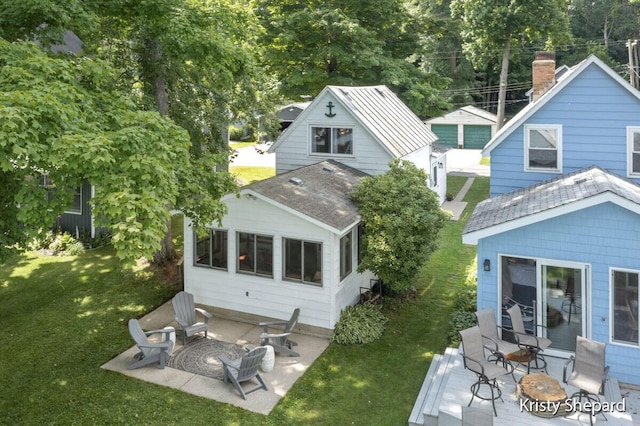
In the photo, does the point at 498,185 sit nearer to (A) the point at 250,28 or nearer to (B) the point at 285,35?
(A) the point at 250,28

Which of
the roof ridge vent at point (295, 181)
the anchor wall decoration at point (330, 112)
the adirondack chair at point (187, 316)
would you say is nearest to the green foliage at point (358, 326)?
the adirondack chair at point (187, 316)

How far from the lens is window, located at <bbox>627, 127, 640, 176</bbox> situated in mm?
14562

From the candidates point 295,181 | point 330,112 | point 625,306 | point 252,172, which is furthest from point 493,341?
point 252,172

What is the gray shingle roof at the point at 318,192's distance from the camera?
14062 millimetres

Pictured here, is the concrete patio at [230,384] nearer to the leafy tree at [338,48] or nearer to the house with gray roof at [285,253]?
the house with gray roof at [285,253]

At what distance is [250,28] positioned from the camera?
17922mm

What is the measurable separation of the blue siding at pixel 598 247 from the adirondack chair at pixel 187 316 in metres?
7.99

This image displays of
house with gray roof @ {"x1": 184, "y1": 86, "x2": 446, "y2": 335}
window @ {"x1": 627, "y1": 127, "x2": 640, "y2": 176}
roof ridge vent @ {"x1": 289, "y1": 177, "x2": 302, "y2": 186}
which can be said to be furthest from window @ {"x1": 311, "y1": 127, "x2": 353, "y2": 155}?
window @ {"x1": 627, "y1": 127, "x2": 640, "y2": 176}

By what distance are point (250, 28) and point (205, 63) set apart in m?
3.54

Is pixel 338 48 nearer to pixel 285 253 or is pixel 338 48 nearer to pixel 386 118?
pixel 386 118

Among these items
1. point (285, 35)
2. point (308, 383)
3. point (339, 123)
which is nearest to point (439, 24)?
point (285, 35)

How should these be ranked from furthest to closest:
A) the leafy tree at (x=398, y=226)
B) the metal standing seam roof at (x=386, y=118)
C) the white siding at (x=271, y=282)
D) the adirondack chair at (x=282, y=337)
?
the metal standing seam roof at (x=386, y=118), the leafy tree at (x=398, y=226), the white siding at (x=271, y=282), the adirondack chair at (x=282, y=337)

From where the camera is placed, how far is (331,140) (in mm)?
20188

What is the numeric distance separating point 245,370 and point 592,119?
11.4 m
